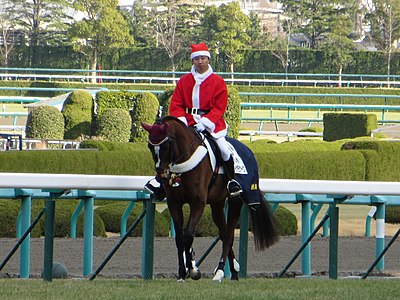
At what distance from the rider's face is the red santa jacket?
0.18 ft

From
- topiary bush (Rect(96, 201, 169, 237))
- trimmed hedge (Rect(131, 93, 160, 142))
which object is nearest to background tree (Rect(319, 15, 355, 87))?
trimmed hedge (Rect(131, 93, 160, 142))

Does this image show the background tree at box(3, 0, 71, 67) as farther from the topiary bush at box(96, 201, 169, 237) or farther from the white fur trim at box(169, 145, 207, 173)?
→ the white fur trim at box(169, 145, 207, 173)

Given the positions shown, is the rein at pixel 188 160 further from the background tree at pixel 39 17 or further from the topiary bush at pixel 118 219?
the background tree at pixel 39 17

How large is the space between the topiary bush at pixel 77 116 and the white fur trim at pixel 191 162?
18.0 meters

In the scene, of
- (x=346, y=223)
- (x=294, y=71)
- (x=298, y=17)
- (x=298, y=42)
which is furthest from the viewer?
(x=298, y=42)

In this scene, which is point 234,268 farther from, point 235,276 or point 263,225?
point 263,225

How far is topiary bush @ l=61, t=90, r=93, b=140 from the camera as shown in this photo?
78.6 ft

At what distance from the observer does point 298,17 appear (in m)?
59.3

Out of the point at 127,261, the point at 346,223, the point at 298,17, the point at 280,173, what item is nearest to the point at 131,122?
the point at 280,173

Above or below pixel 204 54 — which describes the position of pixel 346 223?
below

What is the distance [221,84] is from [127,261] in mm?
3213

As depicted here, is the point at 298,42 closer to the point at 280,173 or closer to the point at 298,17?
the point at 298,17

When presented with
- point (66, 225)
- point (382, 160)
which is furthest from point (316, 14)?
point (66, 225)

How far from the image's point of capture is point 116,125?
2233 centimetres
